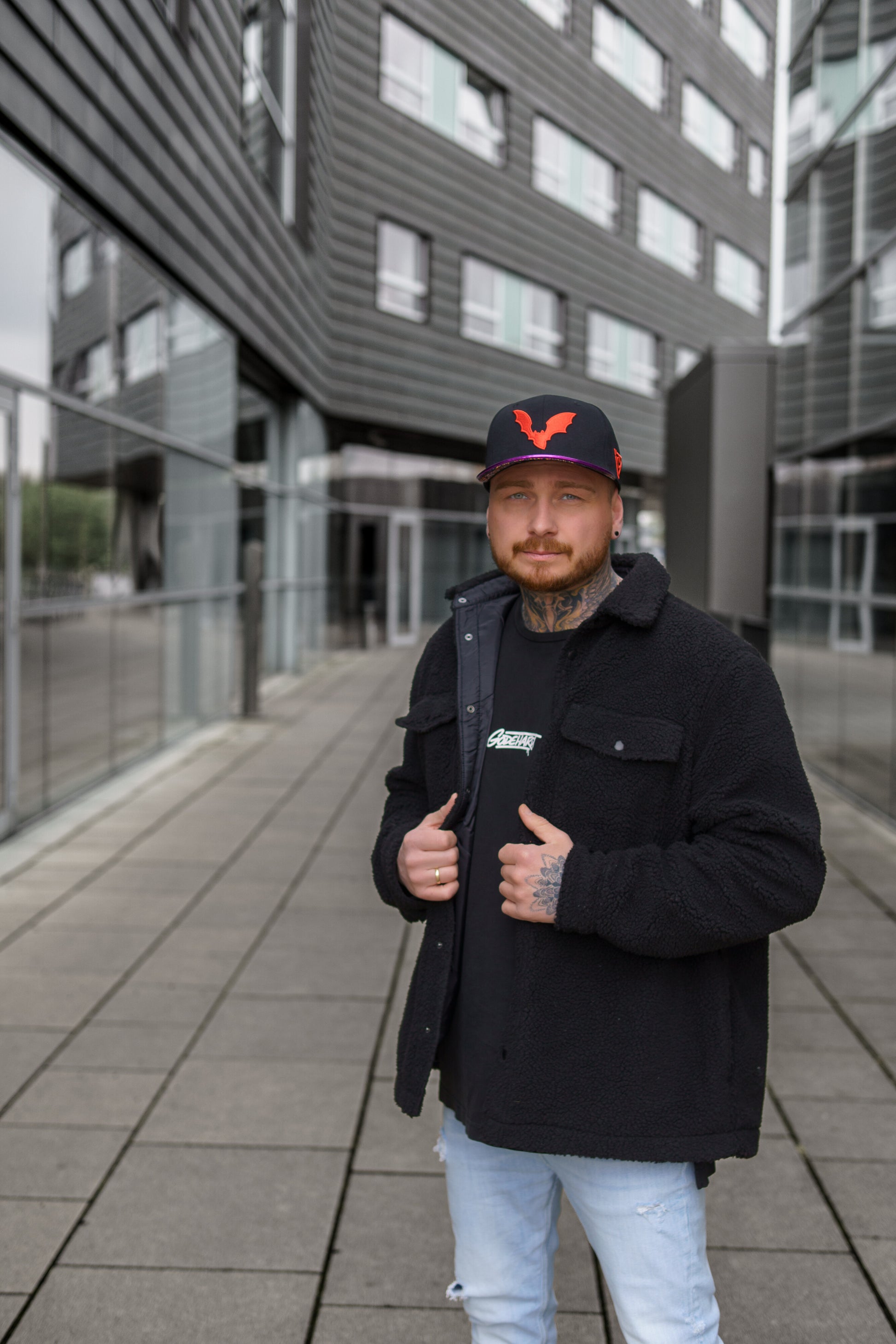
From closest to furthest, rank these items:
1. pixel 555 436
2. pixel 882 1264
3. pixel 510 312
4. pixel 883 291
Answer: pixel 555 436
pixel 882 1264
pixel 883 291
pixel 510 312

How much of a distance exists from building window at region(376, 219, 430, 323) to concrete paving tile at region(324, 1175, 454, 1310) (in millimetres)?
19710

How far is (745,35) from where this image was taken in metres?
18.2

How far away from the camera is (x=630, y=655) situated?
6.34 feet

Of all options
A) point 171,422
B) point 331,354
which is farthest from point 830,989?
point 331,354

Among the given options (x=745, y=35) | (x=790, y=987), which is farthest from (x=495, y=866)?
(x=745, y=35)

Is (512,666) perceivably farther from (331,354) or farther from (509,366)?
(509,366)

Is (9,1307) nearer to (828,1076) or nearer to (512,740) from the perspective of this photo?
(512,740)

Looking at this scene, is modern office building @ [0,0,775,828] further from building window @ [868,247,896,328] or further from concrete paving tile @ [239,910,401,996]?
building window @ [868,247,896,328]

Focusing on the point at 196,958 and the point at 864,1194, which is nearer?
the point at 864,1194

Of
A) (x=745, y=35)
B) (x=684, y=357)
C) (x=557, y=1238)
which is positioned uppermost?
(x=745, y=35)

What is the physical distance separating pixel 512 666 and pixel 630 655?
22 centimetres

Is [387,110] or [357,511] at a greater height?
[387,110]

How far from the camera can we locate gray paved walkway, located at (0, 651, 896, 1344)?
2914 mm

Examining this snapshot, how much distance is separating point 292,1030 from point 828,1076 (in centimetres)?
172
